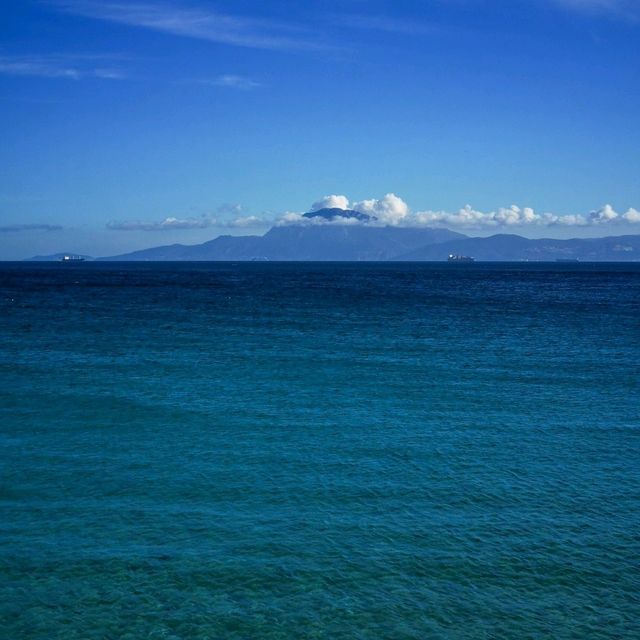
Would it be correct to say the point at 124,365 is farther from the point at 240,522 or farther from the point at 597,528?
the point at 597,528

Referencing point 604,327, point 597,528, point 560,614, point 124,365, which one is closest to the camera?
→ point 560,614

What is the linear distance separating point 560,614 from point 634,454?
1337 cm

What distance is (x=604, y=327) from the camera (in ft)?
234

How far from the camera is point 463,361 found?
49406mm

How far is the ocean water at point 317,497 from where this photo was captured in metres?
16.2

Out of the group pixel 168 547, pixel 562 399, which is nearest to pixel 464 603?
pixel 168 547

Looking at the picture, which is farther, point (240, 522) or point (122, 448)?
point (122, 448)

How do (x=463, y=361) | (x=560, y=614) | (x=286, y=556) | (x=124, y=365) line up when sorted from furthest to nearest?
1. (x=463, y=361)
2. (x=124, y=365)
3. (x=286, y=556)
4. (x=560, y=614)

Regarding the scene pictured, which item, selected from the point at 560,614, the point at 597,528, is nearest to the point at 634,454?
the point at 597,528

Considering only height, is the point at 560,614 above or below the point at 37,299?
below

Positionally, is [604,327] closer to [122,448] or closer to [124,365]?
[124,365]

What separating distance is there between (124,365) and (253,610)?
1296 inches

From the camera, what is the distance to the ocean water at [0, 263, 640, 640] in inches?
638

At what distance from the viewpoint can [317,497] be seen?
902 inches
